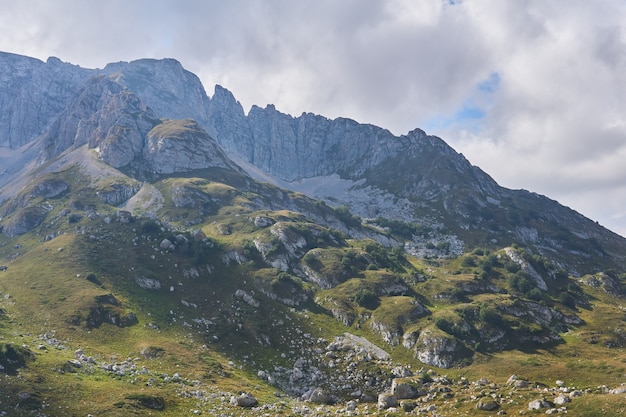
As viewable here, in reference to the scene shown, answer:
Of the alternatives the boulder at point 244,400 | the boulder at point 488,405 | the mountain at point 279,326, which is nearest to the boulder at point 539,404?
the mountain at point 279,326

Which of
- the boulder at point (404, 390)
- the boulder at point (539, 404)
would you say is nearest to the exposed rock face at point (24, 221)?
the boulder at point (404, 390)

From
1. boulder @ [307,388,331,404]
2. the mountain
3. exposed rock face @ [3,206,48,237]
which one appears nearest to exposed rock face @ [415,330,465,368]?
the mountain

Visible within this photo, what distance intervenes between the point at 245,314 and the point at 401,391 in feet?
168

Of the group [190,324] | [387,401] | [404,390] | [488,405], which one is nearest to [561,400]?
[488,405]

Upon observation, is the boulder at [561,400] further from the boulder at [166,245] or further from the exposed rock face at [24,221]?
the exposed rock face at [24,221]

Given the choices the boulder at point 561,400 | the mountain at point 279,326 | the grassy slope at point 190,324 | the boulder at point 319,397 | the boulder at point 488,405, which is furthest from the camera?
the boulder at point 319,397

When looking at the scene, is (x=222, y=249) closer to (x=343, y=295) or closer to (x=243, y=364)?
(x=343, y=295)

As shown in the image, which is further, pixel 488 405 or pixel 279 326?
pixel 279 326

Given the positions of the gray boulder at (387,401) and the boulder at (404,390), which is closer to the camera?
the gray boulder at (387,401)

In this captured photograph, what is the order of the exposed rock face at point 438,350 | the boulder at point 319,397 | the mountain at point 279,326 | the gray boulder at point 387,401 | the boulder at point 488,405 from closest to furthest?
the boulder at point 488,405
the mountain at point 279,326
the gray boulder at point 387,401
the boulder at point 319,397
the exposed rock face at point 438,350

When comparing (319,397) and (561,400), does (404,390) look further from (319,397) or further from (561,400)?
(561,400)

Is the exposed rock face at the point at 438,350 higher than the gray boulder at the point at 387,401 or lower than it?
higher

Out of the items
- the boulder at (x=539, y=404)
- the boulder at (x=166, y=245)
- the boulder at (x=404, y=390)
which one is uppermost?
the boulder at (x=166, y=245)

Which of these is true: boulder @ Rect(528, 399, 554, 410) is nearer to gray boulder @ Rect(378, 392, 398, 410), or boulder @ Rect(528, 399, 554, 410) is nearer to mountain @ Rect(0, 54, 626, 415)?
mountain @ Rect(0, 54, 626, 415)
